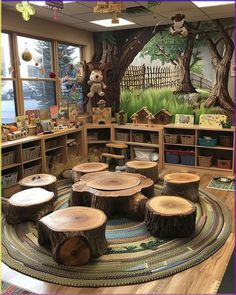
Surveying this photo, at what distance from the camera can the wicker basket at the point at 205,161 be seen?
15.5 feet

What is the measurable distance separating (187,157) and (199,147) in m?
0.25

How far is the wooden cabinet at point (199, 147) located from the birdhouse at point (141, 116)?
1.44 ft

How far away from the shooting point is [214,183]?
4.20m

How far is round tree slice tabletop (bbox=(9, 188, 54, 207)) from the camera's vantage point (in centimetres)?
297

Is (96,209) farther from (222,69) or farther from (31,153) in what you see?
(222,69)

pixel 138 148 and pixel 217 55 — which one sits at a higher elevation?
pixel 217 55

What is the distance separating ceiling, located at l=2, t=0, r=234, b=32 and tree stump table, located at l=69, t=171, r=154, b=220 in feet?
6.76

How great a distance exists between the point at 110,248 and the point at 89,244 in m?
0.33

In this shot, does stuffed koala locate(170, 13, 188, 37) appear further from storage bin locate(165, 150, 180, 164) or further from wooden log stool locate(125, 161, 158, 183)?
storage bin locate(165, 150, 180, 164)

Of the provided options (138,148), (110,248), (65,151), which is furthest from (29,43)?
(110,248)

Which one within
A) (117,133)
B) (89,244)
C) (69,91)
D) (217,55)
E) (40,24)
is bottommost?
(89,244)

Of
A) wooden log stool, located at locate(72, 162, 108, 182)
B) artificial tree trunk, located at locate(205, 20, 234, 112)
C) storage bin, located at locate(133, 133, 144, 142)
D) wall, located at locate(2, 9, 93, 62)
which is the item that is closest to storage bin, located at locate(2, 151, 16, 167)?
wooden log stool, located at locate(72, 162, 108, 182)

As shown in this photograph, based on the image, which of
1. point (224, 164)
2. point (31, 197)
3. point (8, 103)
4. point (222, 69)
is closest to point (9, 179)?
point (31, 197)

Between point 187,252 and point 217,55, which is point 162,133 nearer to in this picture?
point 217,55
